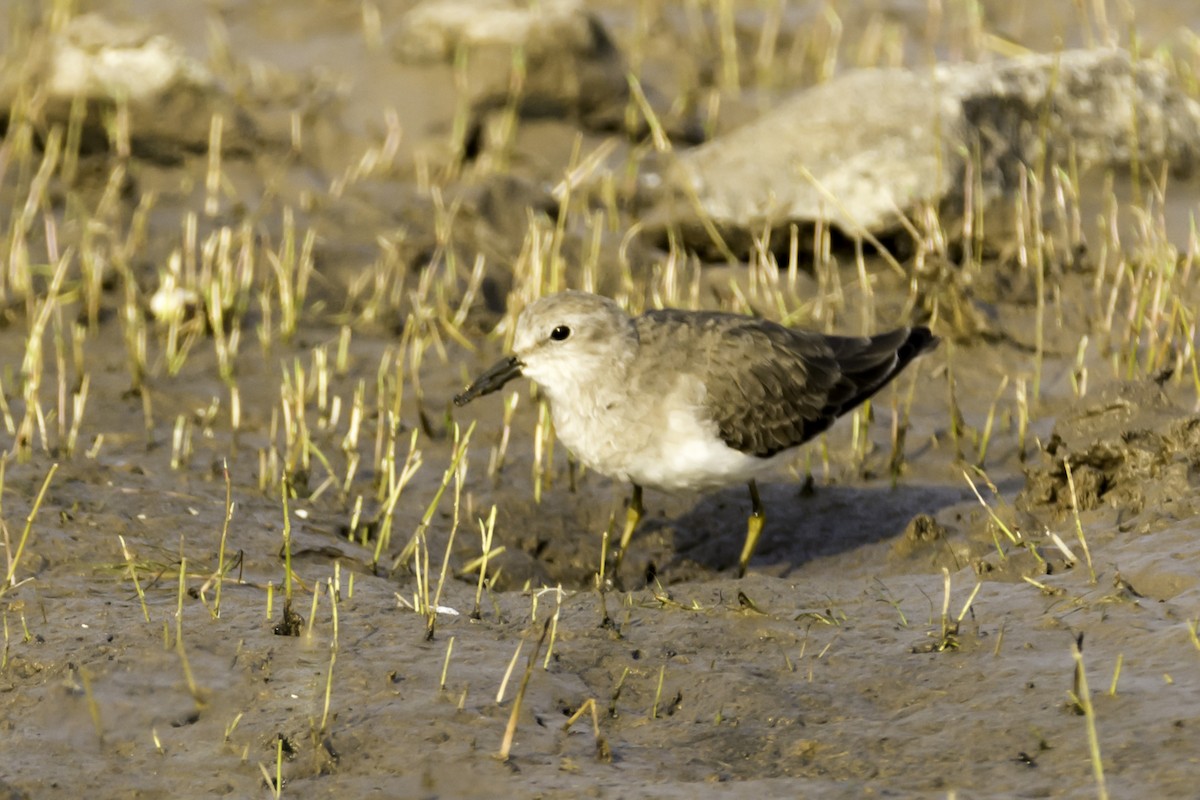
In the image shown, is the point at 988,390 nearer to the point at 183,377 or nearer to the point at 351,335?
the point at 351,335

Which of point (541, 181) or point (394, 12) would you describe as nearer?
point (541, 181)

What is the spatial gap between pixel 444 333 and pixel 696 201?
6.40 feet

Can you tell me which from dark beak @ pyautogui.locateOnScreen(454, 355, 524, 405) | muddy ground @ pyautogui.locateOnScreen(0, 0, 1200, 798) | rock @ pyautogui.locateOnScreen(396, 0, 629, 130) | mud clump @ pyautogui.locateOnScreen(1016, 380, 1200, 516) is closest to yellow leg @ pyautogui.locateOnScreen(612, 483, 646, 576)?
muddy ground @ pyautogui.locateOnScreen(0, 0, 1200, 798)

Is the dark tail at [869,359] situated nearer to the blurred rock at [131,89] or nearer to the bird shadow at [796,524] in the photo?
the bird shadow at [796,524]

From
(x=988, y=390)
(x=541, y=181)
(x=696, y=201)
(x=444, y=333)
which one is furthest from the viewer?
(x=541, y=181)

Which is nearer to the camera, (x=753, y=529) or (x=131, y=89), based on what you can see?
(x=753, y=529)

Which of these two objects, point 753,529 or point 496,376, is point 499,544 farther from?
point 753,529

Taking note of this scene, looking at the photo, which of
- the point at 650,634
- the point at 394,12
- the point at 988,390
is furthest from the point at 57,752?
the point at 394,12

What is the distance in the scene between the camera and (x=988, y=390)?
8.73 m

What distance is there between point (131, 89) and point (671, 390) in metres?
6.12

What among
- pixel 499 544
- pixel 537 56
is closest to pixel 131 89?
pixel 537 56

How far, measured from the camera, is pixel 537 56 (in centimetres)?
1181

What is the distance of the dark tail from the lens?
7422 mm

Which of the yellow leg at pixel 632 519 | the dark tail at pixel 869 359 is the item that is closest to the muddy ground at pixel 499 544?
the yellow leg at pixel 632 519
